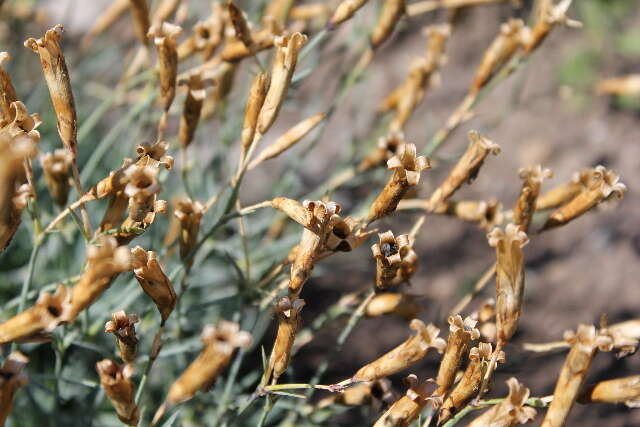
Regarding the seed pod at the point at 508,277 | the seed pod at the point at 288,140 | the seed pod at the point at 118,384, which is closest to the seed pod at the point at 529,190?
the seed pod at the point at 508,277

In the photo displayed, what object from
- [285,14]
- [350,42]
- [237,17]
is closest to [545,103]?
[350,42]

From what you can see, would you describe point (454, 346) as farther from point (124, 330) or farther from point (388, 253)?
point (124, 330)

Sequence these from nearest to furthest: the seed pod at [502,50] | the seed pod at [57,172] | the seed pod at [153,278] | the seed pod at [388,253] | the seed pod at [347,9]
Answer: the seed pod at [153,278]
the seed pod at [388,253]
the seed pod at [57,172]
the seed pod at [347,9]
the seed pod at [502,50]

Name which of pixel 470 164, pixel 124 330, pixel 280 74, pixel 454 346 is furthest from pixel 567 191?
pixel 124 330

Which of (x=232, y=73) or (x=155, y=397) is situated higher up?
(x=232, y=73)

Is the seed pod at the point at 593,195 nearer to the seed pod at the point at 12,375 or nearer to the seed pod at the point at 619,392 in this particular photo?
the seed pod at the point at 619,392

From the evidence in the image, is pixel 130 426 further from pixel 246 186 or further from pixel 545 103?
pixel 545 103
